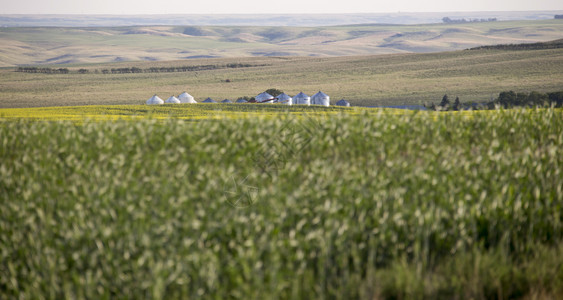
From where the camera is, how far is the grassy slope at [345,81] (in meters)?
95.9

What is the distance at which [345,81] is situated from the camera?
12056cm

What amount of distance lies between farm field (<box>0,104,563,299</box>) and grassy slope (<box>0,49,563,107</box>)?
7574cm

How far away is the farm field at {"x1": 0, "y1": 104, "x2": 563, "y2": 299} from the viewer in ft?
28.8

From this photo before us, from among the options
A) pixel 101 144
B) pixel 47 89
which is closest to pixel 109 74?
pixel 47 89

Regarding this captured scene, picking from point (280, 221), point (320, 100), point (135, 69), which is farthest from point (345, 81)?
point (280, 221)

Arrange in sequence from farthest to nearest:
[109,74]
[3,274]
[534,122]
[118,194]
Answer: [109,74] < [534,122] < [118,194] < [3,274]

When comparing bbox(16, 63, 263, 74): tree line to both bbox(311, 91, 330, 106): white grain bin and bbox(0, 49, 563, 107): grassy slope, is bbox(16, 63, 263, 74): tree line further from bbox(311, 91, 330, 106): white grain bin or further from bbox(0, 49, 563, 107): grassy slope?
bbox(311, 91, 330, 106): white grain bin

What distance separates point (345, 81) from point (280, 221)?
11300 cm

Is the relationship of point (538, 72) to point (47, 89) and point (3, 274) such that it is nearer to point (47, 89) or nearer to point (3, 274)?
point (47, 89)

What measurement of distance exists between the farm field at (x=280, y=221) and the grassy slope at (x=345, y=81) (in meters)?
75.7

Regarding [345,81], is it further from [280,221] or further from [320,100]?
[280,221]

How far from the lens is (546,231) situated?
1077 centimetres

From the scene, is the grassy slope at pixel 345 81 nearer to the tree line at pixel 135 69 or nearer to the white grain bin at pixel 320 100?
the tree line at pixel 135 69

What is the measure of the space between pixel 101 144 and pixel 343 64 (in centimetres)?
14445
